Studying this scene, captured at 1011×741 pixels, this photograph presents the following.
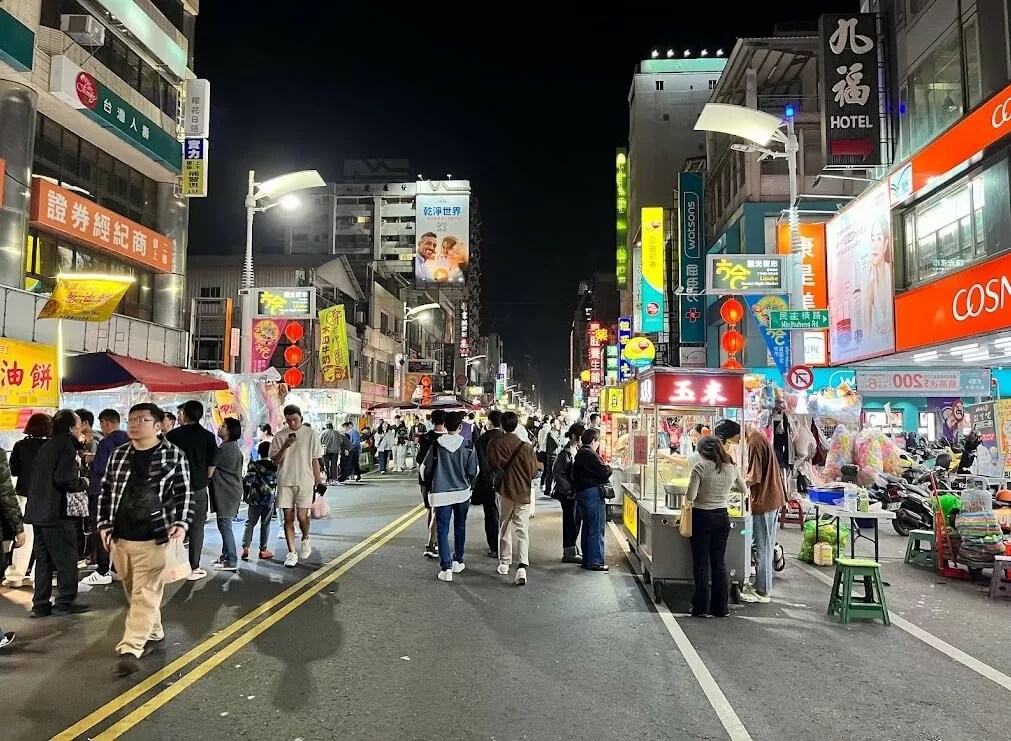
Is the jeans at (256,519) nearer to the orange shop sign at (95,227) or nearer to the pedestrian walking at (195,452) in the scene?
the pedestrian walking at (195,452)

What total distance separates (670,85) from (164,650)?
68.7m

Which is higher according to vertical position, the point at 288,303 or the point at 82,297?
the point at 288,303

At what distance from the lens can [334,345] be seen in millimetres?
26766

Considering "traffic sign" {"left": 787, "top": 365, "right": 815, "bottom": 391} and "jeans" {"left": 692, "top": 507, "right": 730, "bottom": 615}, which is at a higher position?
"traffic sign" {"left": 787, "top": 365, "right": 815, "bottom": 391}

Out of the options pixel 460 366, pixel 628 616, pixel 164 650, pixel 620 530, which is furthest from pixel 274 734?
pixel 460 366

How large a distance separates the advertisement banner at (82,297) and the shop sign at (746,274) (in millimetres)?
11757

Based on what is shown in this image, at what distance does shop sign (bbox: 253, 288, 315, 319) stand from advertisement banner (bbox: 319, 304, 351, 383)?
24.4 ft

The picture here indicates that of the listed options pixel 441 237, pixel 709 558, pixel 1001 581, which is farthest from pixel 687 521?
pixel 441 237

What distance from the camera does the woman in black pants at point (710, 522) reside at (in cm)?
721

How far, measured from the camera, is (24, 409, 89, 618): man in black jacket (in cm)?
692

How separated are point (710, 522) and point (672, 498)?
4.52 feet

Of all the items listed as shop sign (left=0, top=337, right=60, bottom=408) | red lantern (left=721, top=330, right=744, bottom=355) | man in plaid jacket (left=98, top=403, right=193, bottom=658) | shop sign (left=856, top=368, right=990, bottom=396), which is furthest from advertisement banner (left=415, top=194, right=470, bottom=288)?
man in plaid jacket (left=98, top=403, right=193, bottom=658)

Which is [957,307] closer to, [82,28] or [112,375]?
[112,375]

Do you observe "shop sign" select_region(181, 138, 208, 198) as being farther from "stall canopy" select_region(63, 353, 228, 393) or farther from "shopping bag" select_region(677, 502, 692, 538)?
"shopping bag" select_region(677, 502, 692, 538)
